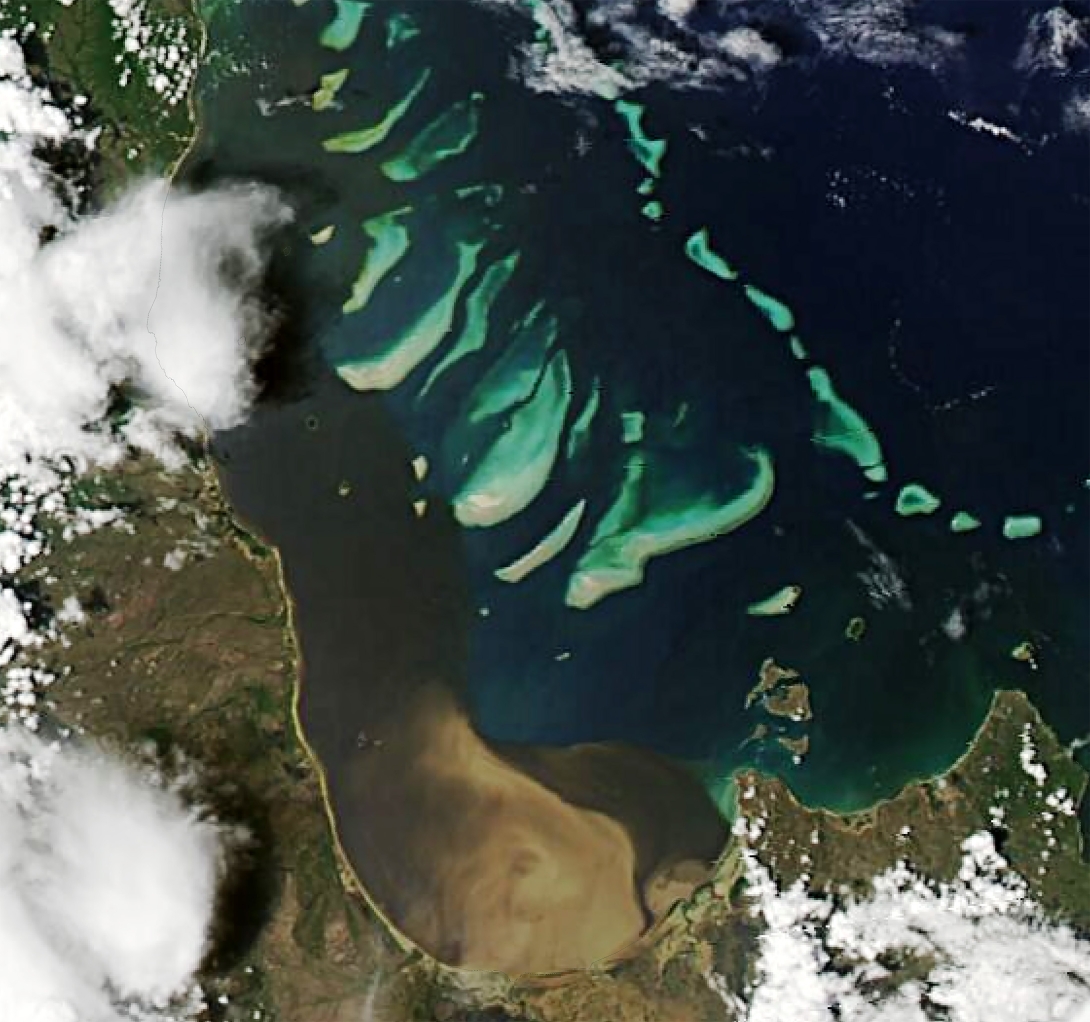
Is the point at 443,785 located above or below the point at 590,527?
below

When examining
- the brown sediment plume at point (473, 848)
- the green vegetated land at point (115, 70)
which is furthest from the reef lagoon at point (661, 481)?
the green vegetated land at point (115, 70)

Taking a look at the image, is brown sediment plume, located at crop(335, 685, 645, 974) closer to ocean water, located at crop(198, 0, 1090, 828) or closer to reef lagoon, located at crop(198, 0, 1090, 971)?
reef lagoon, located at crop(198, 0, 1090, 971)

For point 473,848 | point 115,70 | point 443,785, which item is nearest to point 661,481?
point 443,785

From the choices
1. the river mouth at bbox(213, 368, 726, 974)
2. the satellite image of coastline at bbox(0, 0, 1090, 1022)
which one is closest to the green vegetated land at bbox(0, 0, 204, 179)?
the satellite image of coastline at bbox(0, 0, 1090, 1022)

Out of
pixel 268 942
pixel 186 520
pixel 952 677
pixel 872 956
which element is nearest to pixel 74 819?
pixel 268 942

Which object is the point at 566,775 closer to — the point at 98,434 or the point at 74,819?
the point at 74,819

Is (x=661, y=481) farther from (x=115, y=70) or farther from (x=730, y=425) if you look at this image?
(x=115, y=70)
